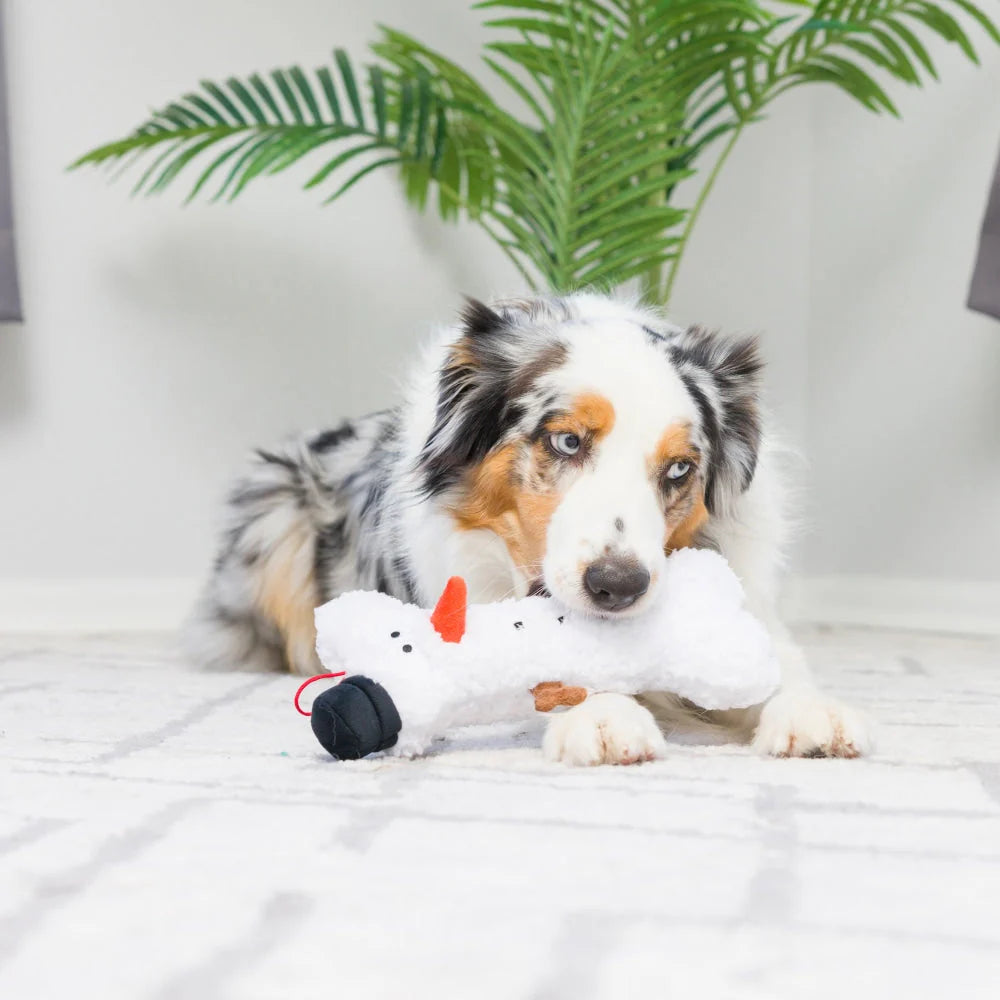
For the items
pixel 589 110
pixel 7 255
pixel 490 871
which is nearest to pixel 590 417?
pixel 490 871

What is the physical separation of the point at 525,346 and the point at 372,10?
2412 millimetres

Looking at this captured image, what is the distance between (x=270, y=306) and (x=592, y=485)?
8.13ft

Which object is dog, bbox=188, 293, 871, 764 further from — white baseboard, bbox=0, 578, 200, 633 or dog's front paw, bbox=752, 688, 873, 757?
white baseboard, bbox=0, 578, 200, 633

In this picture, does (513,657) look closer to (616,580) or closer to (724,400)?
(616,580)

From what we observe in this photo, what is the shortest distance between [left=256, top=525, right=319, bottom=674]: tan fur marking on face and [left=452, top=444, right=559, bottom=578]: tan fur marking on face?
855 mm

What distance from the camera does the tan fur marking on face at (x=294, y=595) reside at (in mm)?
2641

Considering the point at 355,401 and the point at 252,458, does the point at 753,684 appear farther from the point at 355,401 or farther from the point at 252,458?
the point at 355,401

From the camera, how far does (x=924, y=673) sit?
8.08 ft

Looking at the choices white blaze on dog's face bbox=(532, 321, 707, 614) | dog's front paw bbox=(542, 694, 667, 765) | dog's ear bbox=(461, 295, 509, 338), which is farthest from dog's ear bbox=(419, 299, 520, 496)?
dog's front paw bbox=(542, 694, 667, 765)

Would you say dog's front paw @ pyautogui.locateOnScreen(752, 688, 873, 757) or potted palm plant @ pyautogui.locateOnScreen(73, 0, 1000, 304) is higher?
potted palm plant @ pyautogui.locateOnScreen(73, 0, 1000, 304)

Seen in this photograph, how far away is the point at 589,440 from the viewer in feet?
5.36

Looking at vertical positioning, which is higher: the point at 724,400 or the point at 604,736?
the point at 724,400

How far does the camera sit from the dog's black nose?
57.6 inches

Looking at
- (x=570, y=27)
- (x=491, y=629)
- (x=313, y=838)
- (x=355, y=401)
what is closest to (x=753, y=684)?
(x=491, y=629)
